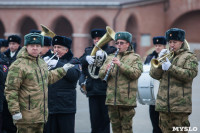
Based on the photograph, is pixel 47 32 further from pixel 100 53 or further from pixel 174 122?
pixel 174 122

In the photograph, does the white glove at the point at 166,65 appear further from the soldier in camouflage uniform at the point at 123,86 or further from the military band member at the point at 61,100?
the military band member at the point at 61,100

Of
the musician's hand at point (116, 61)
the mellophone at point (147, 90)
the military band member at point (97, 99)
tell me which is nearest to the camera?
the musician's hand at point (116, 61)

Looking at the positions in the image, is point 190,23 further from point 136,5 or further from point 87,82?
point 87,82

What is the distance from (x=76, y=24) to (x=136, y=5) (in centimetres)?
567

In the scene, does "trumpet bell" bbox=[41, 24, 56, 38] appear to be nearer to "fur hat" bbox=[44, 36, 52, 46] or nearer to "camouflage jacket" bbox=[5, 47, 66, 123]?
"fur hat" bbox=[44, 36, 52, 46]

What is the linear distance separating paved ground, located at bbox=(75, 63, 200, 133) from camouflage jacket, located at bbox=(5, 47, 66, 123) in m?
3.81

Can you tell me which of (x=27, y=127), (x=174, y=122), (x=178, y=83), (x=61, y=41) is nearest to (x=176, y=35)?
(x=178, y=83)

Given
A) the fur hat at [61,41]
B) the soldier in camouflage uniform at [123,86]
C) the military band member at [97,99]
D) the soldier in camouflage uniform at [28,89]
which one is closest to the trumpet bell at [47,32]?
the military band member at [97,99]

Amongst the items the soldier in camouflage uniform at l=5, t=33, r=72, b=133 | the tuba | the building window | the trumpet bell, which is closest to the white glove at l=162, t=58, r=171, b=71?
the soldier in camouflage uniform at l=5, t=33, r=72, b=133

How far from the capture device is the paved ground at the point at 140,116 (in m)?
8.34

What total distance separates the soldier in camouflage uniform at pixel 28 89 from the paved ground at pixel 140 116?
377cm

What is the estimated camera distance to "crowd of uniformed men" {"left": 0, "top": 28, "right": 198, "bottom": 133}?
18.0 ft

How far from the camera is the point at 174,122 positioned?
6.09 m

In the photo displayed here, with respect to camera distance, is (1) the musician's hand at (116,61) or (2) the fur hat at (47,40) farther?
(2) the fur hat at (47,40)
